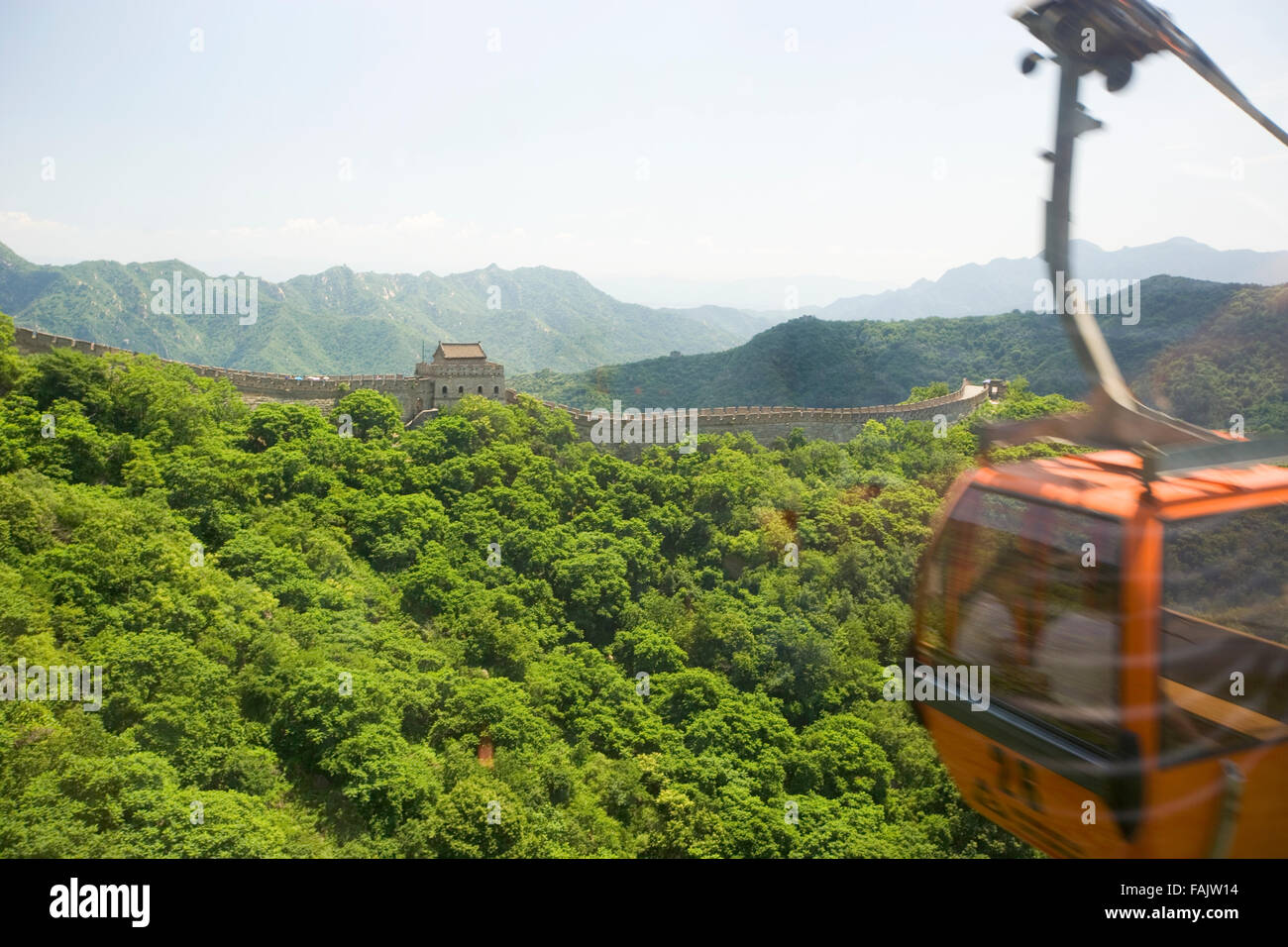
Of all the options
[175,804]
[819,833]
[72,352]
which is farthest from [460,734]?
[72,352]

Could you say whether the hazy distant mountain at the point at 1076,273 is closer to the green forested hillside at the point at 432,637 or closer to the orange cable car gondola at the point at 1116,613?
the orange cable car gondola at the point at 1116,613

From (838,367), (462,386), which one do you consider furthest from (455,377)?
(838,367)

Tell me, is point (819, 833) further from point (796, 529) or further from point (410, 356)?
point (410, 356)

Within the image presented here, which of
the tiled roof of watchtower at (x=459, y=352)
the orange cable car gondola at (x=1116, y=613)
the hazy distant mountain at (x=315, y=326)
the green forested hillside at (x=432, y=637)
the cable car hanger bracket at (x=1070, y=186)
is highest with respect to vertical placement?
the hazy distant mountain at (x=315, y=326)

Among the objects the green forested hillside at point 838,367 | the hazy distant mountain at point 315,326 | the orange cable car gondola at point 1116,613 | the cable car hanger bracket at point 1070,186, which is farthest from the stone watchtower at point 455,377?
the hazy distant mountain at point 315,326

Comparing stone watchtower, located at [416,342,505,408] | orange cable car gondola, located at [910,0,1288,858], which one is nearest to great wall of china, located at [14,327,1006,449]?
stone watchtower, located at [416,342,505,408]

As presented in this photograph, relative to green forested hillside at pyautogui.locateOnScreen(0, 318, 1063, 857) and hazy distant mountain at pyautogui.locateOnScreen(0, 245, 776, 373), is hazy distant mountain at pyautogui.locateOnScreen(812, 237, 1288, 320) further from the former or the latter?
hazy distant mountain at pyautogui.locateOnScreen(0, 245, 776, 373)
